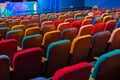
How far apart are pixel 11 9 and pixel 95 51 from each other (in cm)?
1246

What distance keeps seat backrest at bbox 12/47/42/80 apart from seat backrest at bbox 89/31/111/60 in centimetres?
121

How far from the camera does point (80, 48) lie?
3.29m

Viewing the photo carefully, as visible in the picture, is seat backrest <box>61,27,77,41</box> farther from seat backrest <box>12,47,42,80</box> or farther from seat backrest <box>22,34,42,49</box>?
seat backrest <box>12,47,42,80</box>

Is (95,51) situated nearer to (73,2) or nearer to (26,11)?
(26,11)

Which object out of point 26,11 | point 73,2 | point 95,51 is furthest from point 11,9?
point 95,51

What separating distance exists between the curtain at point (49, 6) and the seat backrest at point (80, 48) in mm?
14542

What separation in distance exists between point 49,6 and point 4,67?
15.8 meters

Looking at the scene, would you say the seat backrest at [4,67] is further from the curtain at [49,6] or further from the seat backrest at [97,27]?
the curtain at [49,6]

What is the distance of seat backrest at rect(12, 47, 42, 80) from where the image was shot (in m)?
2.59

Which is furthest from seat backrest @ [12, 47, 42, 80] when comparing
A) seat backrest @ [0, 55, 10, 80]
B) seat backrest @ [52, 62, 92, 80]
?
seat backrest @ [52, 62, 92, 80]

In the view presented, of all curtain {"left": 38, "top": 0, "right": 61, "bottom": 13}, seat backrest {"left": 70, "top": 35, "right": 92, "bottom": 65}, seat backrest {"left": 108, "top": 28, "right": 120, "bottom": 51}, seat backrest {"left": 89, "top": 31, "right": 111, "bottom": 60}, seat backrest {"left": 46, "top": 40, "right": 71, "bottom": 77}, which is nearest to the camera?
seat backrest {"left": 46, "top": 40, "right": 71, "bottom": 77}

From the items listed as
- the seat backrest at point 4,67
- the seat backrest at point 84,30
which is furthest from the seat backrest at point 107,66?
the seat backrest at point 84,30

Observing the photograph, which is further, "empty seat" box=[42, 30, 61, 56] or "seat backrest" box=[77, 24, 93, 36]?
"seat backrest" box=[77, 24, 93, 36]

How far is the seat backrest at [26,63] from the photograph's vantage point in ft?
8.51
